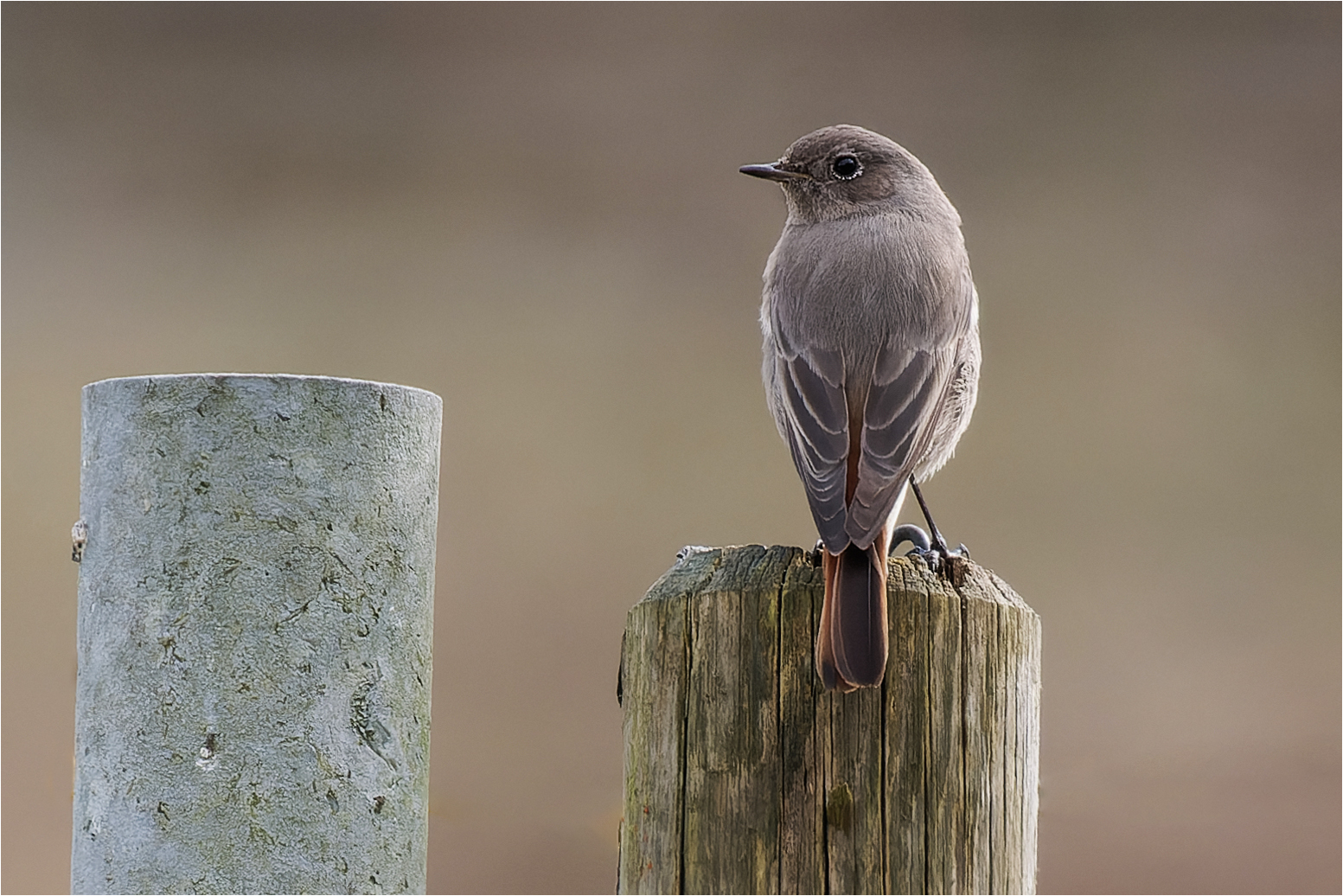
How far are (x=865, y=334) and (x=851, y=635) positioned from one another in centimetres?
131

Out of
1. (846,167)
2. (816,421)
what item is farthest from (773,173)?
(816,421)

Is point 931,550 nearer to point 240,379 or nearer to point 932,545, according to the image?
point 932,545

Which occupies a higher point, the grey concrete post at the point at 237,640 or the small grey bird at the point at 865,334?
the small grey bird at the point at 865,334

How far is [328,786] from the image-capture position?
178 cm

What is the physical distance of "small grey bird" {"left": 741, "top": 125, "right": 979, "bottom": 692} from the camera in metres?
2.63

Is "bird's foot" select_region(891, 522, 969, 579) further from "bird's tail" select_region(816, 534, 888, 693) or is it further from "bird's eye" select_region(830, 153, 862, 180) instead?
"bird's eye" select_region(830, 153, 862, 180)

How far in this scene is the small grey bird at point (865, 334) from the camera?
263 centimetres

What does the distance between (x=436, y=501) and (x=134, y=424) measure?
470mm

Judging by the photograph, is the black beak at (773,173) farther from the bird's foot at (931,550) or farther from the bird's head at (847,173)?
the bird's foot at (931,550)

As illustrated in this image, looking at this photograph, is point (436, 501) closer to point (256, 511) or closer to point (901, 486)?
point (256, 511)

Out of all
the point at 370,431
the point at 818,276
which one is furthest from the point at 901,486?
the point at 370,431

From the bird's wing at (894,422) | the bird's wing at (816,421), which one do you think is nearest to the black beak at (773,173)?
the bird's wing at (816,421)

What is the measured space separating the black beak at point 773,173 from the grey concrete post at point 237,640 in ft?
7.12

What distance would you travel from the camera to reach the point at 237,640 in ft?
5.72
